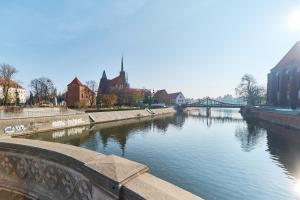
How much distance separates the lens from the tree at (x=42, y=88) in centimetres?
7200

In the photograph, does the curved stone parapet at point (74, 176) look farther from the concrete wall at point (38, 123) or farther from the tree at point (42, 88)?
the tree at point (42, 88)

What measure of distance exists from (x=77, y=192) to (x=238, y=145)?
83.9 ft

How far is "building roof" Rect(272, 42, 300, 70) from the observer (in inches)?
2383

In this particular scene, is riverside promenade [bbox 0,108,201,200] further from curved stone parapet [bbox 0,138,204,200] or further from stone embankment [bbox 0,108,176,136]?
stone embankment [bbox 0,108,176,136]

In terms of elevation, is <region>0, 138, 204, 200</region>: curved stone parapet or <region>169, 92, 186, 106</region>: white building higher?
<region>169, 92, 186, 106</region>: white building

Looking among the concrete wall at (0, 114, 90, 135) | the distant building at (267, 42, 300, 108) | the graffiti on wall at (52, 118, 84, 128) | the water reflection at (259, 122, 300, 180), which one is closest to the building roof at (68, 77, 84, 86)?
the concrete wall at (0, 114, 90, 135)

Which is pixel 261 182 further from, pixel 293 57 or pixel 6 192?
pixel 293 57

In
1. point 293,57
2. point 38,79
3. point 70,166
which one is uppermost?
point 293,57

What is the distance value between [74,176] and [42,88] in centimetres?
7542

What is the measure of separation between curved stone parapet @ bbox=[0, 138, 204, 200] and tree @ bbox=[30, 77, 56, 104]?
71.0 meters

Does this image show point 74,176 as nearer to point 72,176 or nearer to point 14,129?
point 72,176

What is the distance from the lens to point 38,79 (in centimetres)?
7325

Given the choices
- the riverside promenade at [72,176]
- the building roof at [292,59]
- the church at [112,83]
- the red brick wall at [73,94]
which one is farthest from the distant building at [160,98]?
the riverside promenade at [72,176]

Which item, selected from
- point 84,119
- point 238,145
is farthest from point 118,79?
point 238,145
